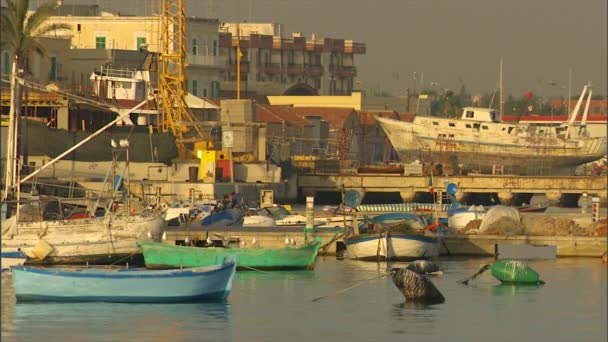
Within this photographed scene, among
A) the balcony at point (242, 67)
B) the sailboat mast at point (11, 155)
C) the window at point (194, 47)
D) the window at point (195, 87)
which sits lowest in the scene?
the sailboat mast at point (11, 155)

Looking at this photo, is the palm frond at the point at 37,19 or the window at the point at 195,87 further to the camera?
the window at the point at 195,87

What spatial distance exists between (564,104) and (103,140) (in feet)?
238

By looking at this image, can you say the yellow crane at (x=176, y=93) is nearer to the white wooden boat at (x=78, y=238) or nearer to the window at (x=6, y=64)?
the window at (x=6, y=64)

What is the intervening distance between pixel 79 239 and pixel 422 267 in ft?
35.3

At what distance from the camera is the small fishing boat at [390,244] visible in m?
45.1

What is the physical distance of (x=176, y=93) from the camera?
267 ft

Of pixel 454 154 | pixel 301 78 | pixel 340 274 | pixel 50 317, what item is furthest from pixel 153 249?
pixel 301 78

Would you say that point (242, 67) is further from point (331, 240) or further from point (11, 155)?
point (331, 240)

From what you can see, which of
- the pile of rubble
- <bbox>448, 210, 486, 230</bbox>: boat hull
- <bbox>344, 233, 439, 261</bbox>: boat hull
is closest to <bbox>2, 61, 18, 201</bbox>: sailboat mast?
<bbox>344, 233, 439, 261</bbox>: boat hull

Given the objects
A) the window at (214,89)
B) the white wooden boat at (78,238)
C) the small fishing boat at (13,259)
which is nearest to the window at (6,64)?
the window at (214,89)

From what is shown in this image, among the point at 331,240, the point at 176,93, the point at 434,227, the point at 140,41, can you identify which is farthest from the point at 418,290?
the point at 140,41

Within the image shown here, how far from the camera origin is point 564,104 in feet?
450

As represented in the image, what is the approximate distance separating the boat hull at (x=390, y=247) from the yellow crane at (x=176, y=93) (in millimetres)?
34074

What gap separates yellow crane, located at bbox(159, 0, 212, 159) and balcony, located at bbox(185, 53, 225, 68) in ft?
60.1
